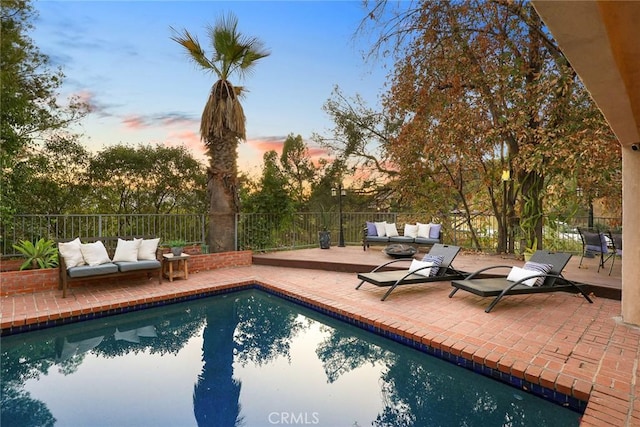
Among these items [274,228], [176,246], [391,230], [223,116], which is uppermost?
[223,116]

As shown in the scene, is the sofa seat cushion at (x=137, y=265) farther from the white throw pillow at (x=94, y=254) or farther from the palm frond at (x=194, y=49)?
the palm frond at (x=194, y=49)

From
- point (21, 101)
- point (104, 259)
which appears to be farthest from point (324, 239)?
point (21, 101)

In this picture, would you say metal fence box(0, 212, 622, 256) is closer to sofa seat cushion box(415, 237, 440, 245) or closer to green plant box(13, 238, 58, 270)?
green plant box(13, 238, 58, 270)

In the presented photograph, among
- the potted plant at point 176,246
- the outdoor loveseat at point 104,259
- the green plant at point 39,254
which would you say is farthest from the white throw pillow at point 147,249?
the green plant at point 39,254

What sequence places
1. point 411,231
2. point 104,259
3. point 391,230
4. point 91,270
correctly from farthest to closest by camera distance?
point 391,230 < point 411,231 < point 104,259 < point 91,270

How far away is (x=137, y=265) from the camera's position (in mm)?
6227

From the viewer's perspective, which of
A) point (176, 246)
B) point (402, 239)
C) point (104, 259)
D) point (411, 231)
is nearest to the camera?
point (104, 259)

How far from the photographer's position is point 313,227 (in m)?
11.3

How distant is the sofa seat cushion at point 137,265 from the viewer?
19.9 feet

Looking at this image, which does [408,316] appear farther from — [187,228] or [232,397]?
[187,228]

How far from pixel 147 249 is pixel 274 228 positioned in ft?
12.2

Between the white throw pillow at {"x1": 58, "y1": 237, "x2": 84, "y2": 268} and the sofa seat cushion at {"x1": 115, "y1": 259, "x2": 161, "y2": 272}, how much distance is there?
59 cm

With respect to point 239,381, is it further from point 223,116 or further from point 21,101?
point 21,101

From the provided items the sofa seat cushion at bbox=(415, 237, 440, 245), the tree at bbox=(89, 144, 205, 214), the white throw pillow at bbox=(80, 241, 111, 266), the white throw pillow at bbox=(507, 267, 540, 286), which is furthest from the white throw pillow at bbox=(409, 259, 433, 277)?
the tree at bbox=(89, 144, 205, 214)
